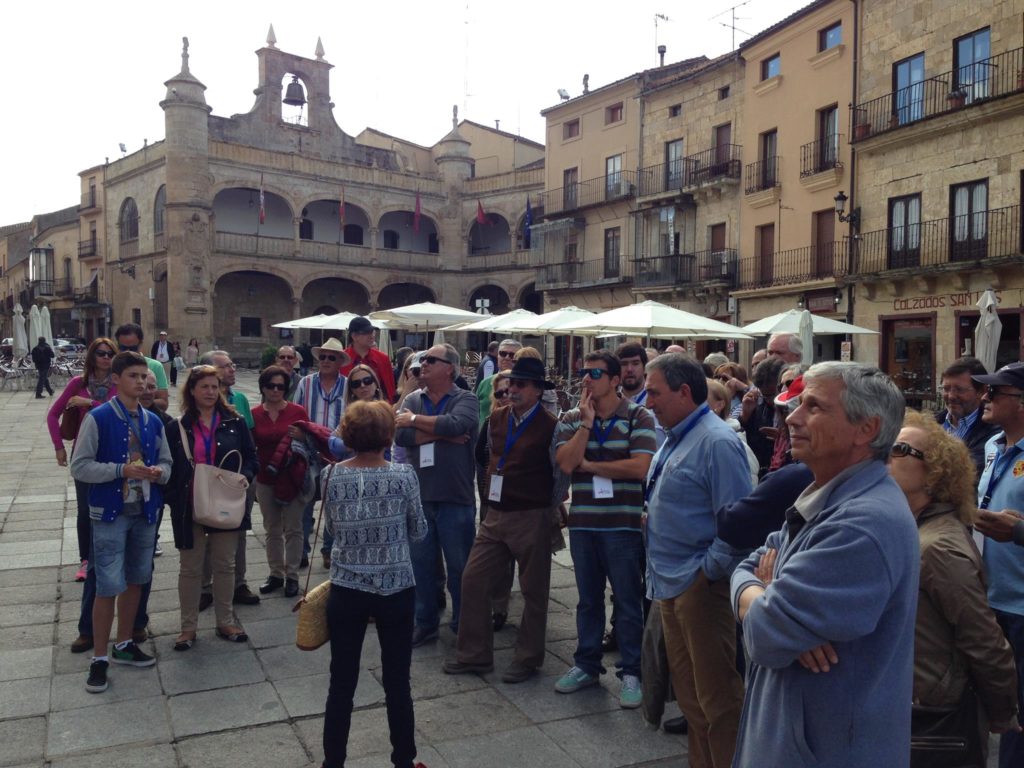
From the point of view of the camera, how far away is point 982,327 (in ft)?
46.1

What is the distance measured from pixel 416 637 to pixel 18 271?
61.5m

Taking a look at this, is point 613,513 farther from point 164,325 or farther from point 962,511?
point 164,325

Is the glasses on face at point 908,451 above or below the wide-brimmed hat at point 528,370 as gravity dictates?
below

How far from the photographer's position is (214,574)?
5.06 m

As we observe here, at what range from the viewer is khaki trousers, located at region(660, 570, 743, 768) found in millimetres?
3148

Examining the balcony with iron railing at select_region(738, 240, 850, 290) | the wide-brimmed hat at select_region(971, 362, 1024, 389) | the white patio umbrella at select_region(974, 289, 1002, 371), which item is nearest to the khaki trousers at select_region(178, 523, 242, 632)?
the wide-brimmed hat at select_region(971, 362, 1024, 389)

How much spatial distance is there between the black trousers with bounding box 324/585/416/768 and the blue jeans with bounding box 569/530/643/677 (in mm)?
1248

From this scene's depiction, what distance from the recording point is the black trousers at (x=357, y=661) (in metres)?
3.32

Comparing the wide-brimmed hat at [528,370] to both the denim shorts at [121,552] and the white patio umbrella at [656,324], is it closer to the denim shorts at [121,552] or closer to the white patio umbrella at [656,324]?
the denim shorts at [121,552]

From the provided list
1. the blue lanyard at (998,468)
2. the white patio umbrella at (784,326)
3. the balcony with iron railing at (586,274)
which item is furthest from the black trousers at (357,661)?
the balcony with iron railing at (586,274)

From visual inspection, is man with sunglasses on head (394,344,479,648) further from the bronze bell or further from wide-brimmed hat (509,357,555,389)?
the bronze bell

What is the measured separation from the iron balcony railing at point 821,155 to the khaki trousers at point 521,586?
20416 millimetres

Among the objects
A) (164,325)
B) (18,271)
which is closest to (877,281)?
(164,325)

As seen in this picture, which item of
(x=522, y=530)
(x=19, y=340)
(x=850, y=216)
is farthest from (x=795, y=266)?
(x=19, y=340)
